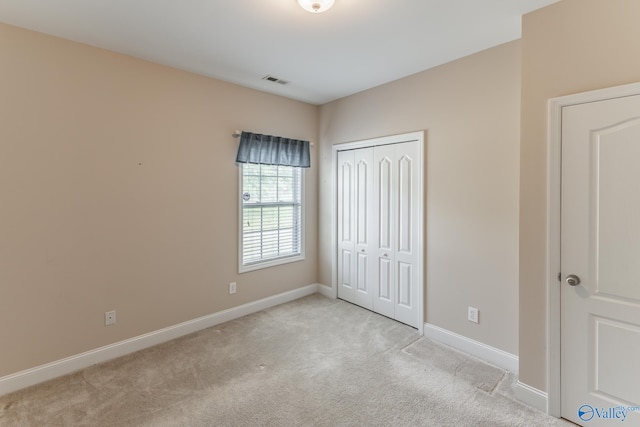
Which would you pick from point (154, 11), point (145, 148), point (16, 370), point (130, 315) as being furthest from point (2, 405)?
point (154, 11)

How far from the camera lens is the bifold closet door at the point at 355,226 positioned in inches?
143

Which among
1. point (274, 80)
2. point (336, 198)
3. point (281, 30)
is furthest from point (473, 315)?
point (274, 80)

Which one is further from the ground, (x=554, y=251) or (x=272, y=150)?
(x=272, y=150)

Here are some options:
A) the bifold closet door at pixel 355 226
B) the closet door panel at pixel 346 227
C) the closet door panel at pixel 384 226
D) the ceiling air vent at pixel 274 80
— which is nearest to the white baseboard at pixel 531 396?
the closet door panel at pixel 384 226

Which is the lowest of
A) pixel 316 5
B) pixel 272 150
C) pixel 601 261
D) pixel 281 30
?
pixel 601 261

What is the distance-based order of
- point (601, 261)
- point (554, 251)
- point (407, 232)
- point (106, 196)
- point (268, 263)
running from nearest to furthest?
point (601, 261), point (554, 251), point (106, 196), point (407, 232), point (268, 263)

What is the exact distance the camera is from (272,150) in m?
3.61

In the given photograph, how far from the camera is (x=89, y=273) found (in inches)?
99.3

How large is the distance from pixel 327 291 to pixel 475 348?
6.54ft

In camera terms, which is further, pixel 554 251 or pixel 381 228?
pixel 381 228

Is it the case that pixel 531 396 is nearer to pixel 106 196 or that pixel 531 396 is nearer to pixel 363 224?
pixel 363 224

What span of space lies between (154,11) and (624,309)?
3.48 meters

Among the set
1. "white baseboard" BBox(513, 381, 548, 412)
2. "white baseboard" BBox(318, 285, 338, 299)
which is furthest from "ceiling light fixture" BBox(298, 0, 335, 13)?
"white baseboard" BBox(318, 285, 338, 299)

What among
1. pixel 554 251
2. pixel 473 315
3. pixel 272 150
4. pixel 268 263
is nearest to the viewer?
pixel 554 251
